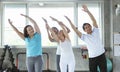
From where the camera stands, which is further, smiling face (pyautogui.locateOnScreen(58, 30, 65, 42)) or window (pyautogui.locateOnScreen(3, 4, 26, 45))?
window (pyautogui.locateOnScreen(3, 4, 26, 45))

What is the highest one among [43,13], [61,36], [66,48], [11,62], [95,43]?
[43,13]

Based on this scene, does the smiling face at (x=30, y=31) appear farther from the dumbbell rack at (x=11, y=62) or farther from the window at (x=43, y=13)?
the window at (x=43, y=13)

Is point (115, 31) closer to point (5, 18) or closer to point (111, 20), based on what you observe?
point (111, 20)

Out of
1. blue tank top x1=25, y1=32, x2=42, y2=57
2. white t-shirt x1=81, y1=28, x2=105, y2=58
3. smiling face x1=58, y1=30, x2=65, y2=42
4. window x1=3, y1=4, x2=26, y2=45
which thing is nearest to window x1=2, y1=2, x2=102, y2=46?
window x1=3, y1=4, x2=26, y2=45

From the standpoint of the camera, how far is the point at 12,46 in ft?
23.9

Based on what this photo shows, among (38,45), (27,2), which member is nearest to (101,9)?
(27,2)

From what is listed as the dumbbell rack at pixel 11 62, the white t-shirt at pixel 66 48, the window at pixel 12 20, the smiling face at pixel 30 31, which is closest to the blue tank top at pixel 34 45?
the smiling face at pixel 30 31

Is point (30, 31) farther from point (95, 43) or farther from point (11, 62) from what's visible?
point (11, 62)

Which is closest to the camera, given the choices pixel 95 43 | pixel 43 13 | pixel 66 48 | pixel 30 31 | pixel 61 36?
pixel 95 43

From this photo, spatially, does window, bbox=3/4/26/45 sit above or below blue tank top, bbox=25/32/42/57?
above

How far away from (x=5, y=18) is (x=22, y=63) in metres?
1.44

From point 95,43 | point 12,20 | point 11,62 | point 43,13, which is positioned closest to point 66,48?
point 95,43

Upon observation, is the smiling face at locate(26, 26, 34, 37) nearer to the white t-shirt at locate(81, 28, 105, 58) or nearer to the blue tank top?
the blue tank top

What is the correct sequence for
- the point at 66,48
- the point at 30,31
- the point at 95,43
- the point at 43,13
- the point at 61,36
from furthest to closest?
the point at 43,13 → the point at 61,36 → the point at 66,48 → the point at 30,31 → the point at 95,43
